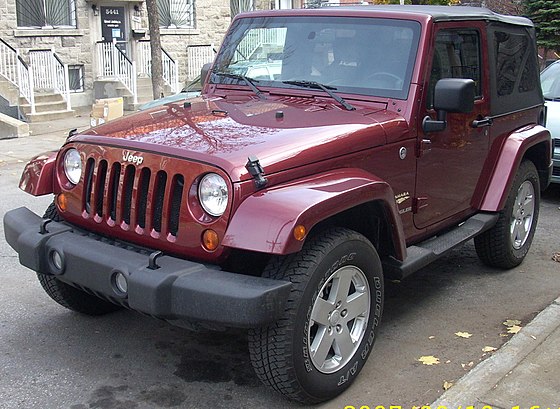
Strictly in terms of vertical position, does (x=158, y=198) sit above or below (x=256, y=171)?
below

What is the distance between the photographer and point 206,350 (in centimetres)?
436

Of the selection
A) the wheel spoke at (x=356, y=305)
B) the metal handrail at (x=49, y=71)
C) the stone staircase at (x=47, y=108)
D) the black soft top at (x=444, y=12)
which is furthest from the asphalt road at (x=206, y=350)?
the metal handrail at (x=49, y=71)

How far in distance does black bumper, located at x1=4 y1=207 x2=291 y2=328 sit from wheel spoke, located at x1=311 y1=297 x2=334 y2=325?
315 millimetres

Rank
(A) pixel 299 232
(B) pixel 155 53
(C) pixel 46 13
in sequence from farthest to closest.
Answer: (C) pixel 46 13, (B) pixel 155 53, (A) pixel 299 232

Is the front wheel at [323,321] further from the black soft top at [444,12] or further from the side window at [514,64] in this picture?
the side window at [514,64]

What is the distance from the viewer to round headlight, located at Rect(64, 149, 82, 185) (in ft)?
13.3

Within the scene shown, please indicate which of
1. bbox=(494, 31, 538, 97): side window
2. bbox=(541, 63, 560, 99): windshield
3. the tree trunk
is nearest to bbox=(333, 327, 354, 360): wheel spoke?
bbox=(494, 31, 538, 97): side window

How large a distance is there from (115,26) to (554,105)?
1302cm

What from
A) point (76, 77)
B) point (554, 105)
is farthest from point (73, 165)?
point (76, 77)

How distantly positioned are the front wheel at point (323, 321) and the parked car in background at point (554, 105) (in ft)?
16.1

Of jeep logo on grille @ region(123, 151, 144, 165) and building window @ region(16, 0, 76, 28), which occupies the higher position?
building window @ region(16, 0, 76, 28)

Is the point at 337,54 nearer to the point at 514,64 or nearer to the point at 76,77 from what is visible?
the point at 514,64

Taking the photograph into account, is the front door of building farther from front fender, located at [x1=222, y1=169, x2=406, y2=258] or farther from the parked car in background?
front fender, located at [x1=222, y1=169, x2=406, y2=258]

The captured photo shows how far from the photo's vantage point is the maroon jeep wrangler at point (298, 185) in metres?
3.35
